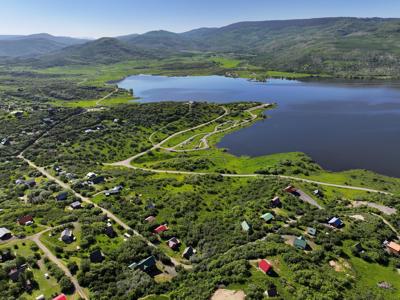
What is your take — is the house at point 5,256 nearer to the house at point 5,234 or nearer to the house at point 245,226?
the house at point 5,234

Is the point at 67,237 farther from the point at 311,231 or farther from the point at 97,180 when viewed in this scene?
the point at 311,231

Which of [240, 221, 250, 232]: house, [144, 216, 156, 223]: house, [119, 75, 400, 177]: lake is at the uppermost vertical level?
[119, 75, 400, 177]: lake

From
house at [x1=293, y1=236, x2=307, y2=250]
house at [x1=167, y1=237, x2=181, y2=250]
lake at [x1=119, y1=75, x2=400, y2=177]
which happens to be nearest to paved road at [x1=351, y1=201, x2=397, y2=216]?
house at [x1=293, y1=236, x2=307, y2=250]

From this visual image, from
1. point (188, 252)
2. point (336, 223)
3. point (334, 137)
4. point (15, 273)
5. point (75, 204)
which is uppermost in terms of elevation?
point (334, 137)

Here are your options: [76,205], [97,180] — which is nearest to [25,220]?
[76,205]

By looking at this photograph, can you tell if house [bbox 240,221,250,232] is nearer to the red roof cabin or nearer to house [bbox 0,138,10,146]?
the red roof cabin
